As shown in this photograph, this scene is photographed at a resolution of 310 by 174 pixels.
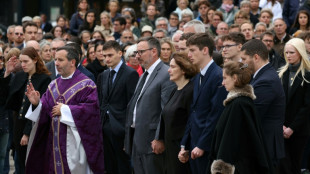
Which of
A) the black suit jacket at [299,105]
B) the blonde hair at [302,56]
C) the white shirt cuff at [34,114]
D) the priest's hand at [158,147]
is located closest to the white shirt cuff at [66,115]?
the white shirt cuff at [34,114]

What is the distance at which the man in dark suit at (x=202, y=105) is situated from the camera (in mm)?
7824

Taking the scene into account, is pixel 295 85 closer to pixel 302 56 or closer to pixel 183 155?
pixel 302 56

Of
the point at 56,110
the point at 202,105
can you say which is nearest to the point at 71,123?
the point at 56,110

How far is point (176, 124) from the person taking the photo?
845cm

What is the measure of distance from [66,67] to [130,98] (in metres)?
1.50

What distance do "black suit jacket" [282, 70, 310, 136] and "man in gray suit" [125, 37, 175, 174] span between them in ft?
6.40

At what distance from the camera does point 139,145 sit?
9102mm

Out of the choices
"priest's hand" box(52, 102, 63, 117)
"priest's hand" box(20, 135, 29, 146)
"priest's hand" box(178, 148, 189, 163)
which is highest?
"priest's hand" box(52, 102, 63, 117)

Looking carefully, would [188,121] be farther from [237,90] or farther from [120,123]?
[120,123]

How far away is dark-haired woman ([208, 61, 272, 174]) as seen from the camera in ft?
23.9

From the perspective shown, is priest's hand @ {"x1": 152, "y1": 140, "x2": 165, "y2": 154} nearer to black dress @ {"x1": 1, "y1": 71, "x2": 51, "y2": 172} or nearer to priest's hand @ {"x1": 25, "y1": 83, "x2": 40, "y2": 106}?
priest's hand @ {"x1": 25, "y1": 83, "x2": 40, "y2": 106}

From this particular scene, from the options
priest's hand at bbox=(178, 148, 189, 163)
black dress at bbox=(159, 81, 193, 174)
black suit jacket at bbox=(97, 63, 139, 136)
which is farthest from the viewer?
black suit jacket at bbox=(97, 63, 139, 136)

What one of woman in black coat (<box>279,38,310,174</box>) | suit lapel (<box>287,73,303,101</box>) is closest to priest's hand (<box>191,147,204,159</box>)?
woman in black coat (<box>279,38,310,174</box>)

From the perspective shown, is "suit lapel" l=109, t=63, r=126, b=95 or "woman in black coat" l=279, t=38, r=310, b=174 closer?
"woman in black coat" l=279, t=38, r=310, b=174
